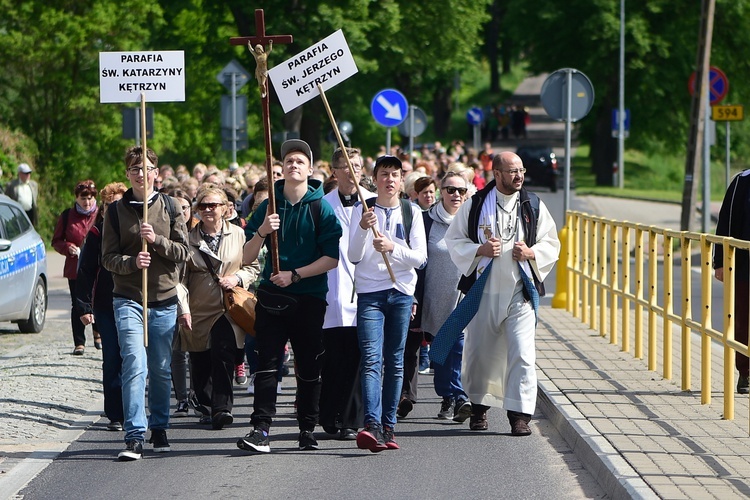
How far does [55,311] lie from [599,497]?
12.8 metres

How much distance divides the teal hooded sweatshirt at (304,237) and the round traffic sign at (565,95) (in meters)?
9.69

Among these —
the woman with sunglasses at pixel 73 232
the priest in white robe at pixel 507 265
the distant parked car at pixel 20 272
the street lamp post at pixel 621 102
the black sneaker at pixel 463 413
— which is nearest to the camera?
the priest in white robe at pixel 507 265

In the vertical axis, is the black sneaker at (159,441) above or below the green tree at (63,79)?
below

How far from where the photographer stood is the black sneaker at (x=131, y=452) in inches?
344

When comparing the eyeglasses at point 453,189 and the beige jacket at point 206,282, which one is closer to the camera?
the beige jacket at point 206,282

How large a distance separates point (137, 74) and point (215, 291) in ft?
5.17

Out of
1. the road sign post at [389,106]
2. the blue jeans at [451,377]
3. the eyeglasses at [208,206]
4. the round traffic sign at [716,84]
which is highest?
the round traffic sign at [716,84]

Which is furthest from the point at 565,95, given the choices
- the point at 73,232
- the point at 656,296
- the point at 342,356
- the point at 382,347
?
the point at 382,347

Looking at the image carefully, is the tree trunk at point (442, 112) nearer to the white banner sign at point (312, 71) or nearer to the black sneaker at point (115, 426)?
the black sneaker at point (115, 426)

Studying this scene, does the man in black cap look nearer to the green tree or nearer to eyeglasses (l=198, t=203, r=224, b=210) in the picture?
eyeglasses (l=198, t=203, r=224, b=210)

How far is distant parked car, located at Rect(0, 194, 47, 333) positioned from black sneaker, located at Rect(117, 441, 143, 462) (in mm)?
6442

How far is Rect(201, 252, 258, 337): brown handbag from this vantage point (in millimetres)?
9977

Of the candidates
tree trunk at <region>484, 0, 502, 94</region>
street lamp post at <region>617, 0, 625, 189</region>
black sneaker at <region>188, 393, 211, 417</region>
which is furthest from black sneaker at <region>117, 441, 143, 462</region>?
tree trunk at <region>484, 0, 502, 94</region>

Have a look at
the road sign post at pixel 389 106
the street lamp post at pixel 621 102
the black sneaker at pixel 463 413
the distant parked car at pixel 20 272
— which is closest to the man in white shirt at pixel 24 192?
the road sign post at pixel 389 106
